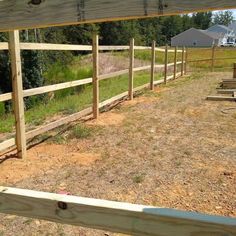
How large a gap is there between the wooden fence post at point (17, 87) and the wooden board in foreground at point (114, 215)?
11.2ft

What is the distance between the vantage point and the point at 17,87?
15.8ft

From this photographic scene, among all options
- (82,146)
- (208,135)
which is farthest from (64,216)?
(208,135)

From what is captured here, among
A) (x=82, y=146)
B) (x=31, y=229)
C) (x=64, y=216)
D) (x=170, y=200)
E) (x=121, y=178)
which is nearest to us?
(x=64, y=216)

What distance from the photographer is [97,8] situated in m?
1.47

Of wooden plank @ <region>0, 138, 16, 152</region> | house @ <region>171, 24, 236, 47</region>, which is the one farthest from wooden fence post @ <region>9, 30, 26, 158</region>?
house @ <region>171, 24, 236, 47</region>

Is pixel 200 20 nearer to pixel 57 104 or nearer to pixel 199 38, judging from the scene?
pixel 199 38

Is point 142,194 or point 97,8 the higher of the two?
point 97,8

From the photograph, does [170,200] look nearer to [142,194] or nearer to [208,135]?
[142,194]

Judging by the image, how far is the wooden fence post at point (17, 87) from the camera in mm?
4691

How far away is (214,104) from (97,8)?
826cm

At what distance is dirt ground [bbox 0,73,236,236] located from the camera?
361 cm

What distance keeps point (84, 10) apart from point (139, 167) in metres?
3.36

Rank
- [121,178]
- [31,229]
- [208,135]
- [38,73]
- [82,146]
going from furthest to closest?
1. [38,73]
2. [208,135]
3. [82,146]
4. [121,178]
5. [31,229]

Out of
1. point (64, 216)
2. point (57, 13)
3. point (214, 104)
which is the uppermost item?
point (57, 13)
